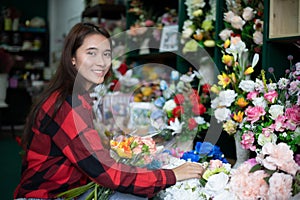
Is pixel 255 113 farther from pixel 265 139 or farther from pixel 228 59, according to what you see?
pixel 228 59

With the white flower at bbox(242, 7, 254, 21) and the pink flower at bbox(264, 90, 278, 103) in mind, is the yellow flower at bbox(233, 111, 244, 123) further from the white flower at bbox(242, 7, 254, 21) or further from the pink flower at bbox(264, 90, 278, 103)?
the white flower at bbox(242, 7, 254, 21)

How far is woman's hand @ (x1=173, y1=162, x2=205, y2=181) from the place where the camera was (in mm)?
1711

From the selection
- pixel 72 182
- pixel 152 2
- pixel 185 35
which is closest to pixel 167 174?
pixel 72 182

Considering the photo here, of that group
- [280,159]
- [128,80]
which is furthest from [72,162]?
[128,80]

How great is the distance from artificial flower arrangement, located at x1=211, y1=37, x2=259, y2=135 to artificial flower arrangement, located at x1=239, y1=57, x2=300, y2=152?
0.08 metres

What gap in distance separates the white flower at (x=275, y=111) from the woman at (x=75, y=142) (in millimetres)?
423

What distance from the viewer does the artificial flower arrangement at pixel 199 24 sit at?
302 centimetres

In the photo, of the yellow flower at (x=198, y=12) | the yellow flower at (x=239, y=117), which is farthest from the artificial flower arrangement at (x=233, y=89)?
the yellow flower at (x=198, y=12)

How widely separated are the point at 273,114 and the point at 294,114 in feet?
0.32

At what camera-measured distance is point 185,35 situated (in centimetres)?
313

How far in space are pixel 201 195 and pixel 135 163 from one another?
285 mm

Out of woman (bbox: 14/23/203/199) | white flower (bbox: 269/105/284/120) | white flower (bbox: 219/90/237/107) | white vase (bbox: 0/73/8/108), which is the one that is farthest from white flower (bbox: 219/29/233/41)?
white vase (bbox: 0/73/8/108)

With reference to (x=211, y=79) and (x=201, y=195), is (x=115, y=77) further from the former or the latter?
(x=201, y=195)

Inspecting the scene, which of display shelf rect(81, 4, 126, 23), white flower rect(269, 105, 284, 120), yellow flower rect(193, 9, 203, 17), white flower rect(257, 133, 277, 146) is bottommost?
white flower rect(257, 133, 277, 146)
